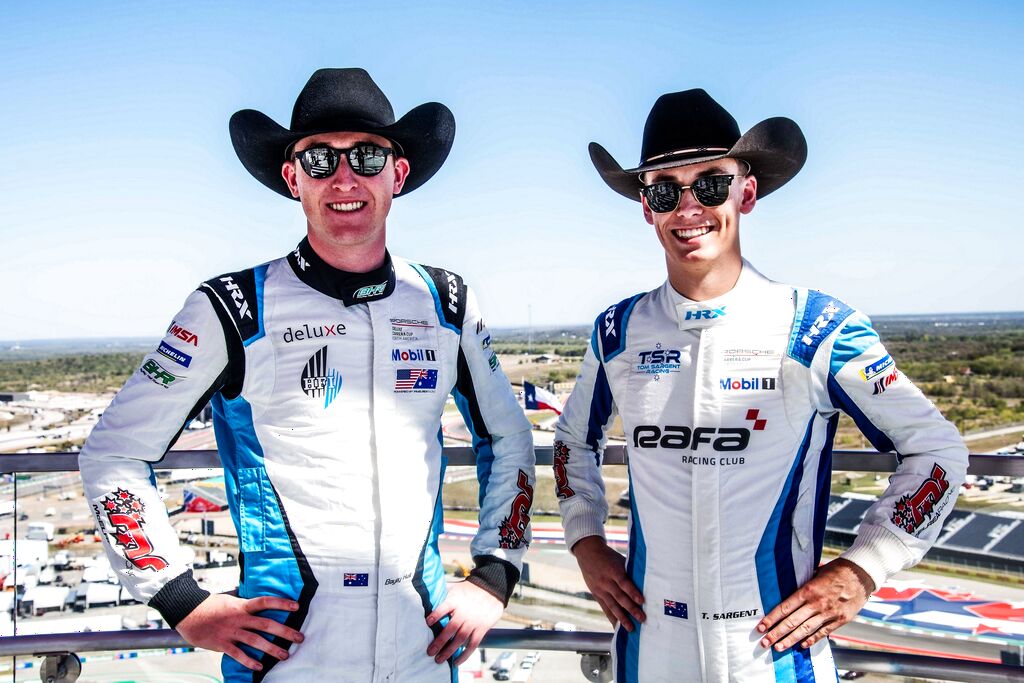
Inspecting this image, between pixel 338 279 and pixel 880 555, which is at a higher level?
pixel 338 279

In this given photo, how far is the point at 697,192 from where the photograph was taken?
1.78 meters

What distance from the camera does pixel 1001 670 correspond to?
2.11 m

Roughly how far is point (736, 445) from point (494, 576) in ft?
2.22

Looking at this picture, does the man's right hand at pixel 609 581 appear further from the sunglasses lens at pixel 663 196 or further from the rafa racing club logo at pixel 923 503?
the sunglasses lens at pixel 663 196

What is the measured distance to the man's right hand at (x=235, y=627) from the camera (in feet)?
5.21

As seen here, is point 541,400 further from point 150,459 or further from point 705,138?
point 150,459

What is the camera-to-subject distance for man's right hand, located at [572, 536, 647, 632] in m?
1.77

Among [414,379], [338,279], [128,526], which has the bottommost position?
[128,526]

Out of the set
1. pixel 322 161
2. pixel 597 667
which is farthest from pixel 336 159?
pixel 597 667

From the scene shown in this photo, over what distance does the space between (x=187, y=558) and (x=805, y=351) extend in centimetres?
150

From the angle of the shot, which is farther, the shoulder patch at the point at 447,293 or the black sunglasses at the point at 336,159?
the shoulder patch at the point at 447,293

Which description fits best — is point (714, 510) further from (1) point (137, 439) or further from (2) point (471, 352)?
(1) point (137, 439)

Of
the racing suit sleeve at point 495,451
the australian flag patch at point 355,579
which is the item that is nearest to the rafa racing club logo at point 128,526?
the australian flag patch at point 355,579

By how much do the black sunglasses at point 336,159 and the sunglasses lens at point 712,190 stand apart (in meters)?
0.78
